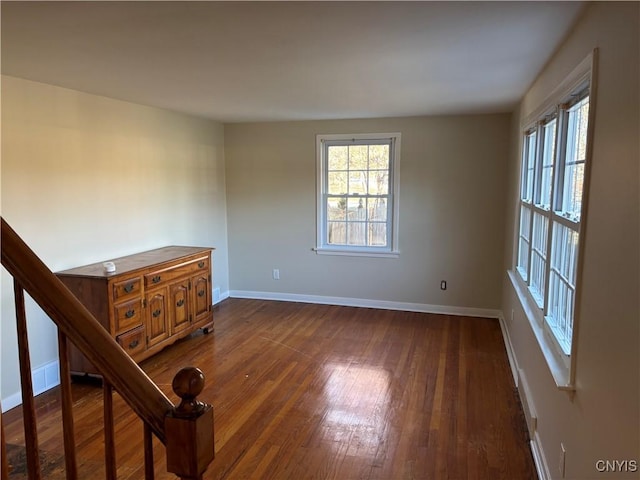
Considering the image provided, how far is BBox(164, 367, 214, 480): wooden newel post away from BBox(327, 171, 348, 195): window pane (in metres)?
4.71

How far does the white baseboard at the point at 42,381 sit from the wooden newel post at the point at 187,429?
273 centimetres

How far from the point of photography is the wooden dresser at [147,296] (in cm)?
340

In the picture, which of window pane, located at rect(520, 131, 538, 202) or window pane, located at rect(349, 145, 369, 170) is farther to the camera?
window pane, located at rect(349, 145, 369, 170)

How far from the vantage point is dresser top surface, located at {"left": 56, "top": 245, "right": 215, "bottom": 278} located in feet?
11.4

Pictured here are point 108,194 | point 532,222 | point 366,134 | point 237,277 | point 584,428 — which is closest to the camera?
point 584,428

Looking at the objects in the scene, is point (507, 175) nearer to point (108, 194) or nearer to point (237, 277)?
point (237, 277)

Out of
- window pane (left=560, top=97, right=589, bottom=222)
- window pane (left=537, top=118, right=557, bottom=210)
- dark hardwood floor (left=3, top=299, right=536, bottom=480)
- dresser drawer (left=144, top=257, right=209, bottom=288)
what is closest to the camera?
window pane (left=560, top=97, right=589, bottom=222)

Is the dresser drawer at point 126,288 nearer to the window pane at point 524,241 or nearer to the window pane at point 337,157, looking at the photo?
the window pane at point 337,157

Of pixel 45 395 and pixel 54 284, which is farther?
pixel 45 395

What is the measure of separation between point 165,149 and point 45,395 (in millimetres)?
2535

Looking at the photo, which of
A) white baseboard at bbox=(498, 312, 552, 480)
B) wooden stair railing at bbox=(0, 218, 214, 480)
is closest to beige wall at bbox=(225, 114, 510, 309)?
white baseboard at bbox=(498, 312, 552, 480)

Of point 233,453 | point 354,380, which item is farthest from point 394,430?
point 233,453

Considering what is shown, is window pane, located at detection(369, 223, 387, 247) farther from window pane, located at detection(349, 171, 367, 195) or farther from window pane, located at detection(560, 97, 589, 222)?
window pane, located at detection(560, 97, 589, 222)

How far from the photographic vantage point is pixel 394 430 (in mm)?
2867
